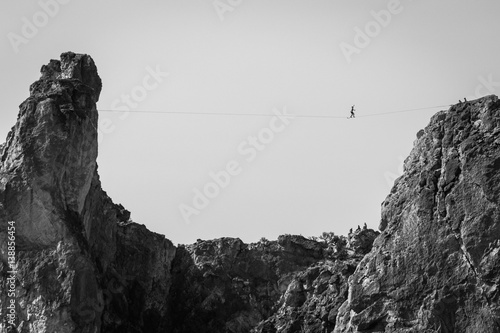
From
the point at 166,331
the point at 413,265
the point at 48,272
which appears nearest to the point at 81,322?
the point at 48,272

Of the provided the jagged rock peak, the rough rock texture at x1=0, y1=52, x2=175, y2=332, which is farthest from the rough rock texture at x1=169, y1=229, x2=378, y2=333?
→ the jagged rock peak

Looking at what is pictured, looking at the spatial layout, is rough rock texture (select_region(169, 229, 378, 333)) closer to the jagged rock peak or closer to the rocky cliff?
the rocky cliff

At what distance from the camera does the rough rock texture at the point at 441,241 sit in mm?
132875

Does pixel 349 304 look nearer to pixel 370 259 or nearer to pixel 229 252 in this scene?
pixel 370 259

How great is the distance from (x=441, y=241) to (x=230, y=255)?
3644 cm

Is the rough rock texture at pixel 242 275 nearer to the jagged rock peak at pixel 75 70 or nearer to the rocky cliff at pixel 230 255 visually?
the rocky cliff at pixel 230 255

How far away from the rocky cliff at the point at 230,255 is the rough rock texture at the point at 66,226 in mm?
117

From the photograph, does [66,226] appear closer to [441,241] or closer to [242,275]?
[242,275]

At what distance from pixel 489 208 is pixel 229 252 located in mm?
39644

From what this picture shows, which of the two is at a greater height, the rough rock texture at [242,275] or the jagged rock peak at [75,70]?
the jagged rock peak at [75,70]

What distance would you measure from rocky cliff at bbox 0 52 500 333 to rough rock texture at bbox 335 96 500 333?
106mm

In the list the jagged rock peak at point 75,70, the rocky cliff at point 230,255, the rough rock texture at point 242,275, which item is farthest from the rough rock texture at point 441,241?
the jagged rock peak at point 75,70

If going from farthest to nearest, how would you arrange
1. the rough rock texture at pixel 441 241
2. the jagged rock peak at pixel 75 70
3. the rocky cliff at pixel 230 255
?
the jagged rock peak at pixel 75 70 < the rocky cliff at pixel 230 255 < the rough rock texture at pixel 441 241

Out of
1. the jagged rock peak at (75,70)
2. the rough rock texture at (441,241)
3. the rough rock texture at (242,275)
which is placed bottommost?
the rough rock texture at (441,241)
